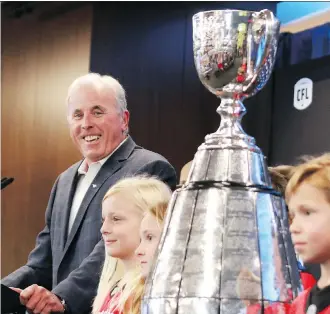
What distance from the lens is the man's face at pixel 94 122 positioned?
2268 mm

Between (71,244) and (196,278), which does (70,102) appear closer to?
(71,244)

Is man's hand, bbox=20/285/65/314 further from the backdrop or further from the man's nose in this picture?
the backdrop

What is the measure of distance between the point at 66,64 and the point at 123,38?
0.31 metres

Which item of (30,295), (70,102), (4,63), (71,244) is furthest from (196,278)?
(4,63)

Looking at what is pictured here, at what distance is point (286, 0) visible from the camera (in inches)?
155

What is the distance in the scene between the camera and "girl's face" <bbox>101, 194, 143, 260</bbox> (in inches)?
66.4

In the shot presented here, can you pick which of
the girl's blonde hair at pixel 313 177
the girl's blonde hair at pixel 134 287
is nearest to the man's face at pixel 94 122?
the girl's blonde hair at pixel 134 287

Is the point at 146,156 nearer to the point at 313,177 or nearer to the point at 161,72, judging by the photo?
the point at 313,177

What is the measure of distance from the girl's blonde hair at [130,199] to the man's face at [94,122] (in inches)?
19.6

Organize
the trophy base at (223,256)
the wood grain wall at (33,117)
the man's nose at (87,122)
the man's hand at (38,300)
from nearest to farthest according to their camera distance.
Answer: the trophy base at (223,256) < the man's hand at (38,300) < the man's nose at (87,122) < the wood grain wall at (33,117)

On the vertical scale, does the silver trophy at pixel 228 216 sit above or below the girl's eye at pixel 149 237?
above

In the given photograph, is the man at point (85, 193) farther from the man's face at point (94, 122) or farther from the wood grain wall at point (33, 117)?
the wood grain wall at point (33, 117)

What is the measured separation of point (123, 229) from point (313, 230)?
669 mm

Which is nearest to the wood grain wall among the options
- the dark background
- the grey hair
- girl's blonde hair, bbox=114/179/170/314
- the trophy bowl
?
the dark background
